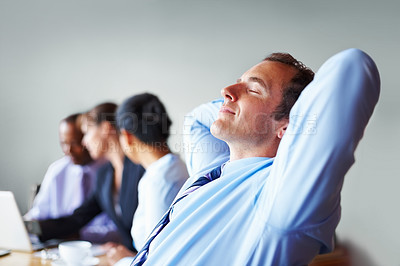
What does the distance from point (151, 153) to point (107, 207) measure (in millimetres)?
1147

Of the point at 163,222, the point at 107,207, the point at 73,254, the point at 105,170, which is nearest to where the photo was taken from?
Result: the point at 163,222

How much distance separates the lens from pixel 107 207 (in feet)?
10.5

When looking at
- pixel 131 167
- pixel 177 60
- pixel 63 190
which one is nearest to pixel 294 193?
pixel 131 167

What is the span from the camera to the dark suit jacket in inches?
111

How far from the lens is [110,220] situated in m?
3.30

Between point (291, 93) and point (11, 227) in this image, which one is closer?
point (291, 93)

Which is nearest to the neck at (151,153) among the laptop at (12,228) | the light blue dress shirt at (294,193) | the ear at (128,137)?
the ear at (128,137)

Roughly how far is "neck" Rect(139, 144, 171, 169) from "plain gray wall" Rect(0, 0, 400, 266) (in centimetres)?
108

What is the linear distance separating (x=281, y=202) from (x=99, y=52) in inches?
131

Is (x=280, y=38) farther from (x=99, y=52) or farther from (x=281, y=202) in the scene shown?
(x=281, y=202)

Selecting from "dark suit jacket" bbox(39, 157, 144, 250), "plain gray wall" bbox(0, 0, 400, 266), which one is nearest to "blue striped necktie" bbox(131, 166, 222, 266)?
"dark suit jacket" bbox(39, 157, 144, 250)

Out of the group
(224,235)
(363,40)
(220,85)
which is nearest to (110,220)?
(220,85)

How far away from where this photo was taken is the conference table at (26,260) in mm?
1866

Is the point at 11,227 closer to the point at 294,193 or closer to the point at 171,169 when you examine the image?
the point at 171,169
